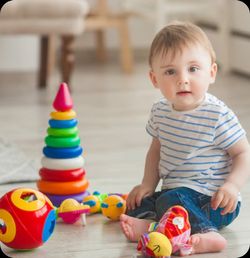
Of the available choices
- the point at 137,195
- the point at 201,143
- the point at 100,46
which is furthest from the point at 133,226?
the point at 100,46

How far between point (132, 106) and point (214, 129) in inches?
64.4

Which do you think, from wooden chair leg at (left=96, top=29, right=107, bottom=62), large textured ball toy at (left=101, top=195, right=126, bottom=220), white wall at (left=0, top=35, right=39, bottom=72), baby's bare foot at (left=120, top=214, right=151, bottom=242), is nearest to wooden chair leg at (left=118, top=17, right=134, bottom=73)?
wooden chair leg at (left=96, top=29, right=107, bottom=62)

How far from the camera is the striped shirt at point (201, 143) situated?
1474mm

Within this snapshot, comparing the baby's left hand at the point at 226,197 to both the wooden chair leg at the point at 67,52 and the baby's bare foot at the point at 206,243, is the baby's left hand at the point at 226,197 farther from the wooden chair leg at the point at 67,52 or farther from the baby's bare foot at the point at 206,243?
the wooden chair leg at the point at 67,52

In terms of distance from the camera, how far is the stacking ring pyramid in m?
1.66

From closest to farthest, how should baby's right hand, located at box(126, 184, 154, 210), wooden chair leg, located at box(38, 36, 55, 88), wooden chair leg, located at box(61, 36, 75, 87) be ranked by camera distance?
1. baby's right hand, located at box(126, 184, 154, 210)
2. wooden chair leg, located at box(61, 36, 75, 87)
3. wooden chair leg, located at box(38, 36, 55, 88)

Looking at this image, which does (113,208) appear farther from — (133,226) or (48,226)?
(48,226)

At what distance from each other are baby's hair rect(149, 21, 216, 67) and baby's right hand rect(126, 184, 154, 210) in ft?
0.98

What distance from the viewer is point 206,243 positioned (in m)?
1.37

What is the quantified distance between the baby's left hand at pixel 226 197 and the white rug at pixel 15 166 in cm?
67

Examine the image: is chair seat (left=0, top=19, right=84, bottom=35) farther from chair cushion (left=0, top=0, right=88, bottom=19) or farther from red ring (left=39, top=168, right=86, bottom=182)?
red ring (left=39, top=168, right=86, bottom=182)

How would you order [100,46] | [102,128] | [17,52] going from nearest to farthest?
[102,128], [17,52], [100,46]

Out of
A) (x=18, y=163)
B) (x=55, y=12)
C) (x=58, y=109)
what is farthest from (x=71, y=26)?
(x=58, y=109)

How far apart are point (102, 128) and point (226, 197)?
130cm
